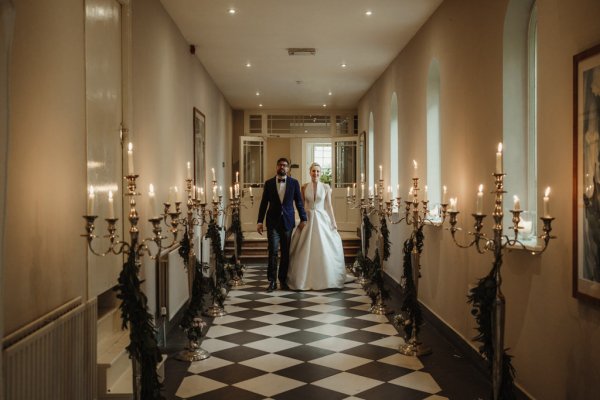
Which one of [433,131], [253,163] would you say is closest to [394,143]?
[433,131]

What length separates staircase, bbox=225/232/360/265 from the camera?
12.1 m

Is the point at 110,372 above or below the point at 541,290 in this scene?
below

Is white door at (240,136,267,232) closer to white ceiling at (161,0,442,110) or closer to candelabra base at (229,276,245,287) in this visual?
white ceiling at (161,0,442,110)

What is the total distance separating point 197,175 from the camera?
8688 millimetres

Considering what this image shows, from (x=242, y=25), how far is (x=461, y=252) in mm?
3716

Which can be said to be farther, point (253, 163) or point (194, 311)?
point (253, 163)

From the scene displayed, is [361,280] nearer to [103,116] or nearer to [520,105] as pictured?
[520,105]

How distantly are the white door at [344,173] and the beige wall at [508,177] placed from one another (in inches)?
272

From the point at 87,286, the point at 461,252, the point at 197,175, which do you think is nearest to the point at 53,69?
the point at 87,286

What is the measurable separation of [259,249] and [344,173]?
3.66 m

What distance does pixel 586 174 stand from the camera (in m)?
3.05

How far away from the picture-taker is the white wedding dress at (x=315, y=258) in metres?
8.69

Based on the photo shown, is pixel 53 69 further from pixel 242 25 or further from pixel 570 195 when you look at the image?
pixel 242 25

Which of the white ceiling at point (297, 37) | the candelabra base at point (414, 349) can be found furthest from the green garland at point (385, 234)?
the white ceiling at point (297, 37)
